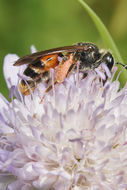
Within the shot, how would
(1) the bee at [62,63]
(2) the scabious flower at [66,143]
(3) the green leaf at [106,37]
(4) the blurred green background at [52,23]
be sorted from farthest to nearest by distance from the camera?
(4) the blurred green background at [52,23] → (3) the green leaf at [106,37] → (1) the bee at [62,63] → (2) the scabious flower at [66,143]

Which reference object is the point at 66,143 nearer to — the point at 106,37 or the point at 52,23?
the point at 106,37

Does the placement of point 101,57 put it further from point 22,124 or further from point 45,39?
point 45,39

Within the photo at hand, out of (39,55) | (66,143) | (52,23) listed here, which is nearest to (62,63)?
(39,55)

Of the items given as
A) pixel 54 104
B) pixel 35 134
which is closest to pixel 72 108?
pixel 54 104

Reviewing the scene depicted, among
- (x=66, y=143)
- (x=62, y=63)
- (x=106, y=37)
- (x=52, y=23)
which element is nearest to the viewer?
(x=66, y=143)

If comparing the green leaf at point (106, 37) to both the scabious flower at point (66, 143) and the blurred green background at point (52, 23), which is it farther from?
the blurred green background at point (52, 23)

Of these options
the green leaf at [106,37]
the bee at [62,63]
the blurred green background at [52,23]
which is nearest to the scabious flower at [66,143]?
the bee at [62,63]

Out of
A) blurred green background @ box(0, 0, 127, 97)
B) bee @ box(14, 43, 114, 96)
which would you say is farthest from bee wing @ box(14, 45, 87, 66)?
blurred green background @ box(0, 0, 127, 97)
